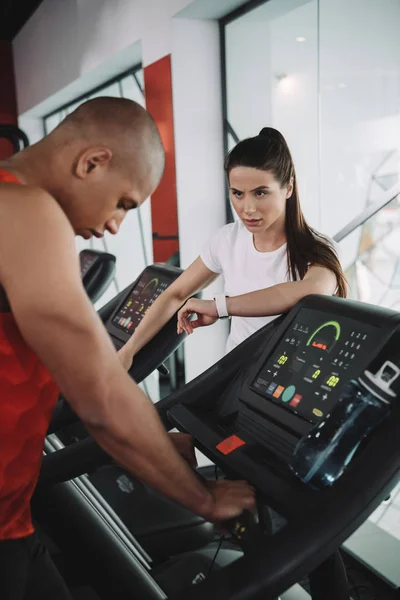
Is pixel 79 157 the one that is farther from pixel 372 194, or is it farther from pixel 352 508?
pixel 372 194

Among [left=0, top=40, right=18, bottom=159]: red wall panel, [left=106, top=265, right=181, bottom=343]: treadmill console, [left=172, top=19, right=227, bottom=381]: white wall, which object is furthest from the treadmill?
[left=0, top=40, right=18, bottom=159]: red wall panel

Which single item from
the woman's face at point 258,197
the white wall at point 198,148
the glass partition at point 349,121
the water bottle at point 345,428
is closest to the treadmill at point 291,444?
the water bottle at point 345,428

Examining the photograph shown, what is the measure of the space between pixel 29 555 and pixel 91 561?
0.26 meters

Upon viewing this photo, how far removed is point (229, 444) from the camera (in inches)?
46.5

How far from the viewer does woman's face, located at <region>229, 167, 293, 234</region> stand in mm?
1893

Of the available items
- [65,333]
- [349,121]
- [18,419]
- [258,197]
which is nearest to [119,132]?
[65,333]

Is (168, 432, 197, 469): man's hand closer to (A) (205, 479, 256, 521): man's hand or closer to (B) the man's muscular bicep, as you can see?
(A) (205, 479, 256, 521): man's hand

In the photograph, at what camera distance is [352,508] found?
3.02ft

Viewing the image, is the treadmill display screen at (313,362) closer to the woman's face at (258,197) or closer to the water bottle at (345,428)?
the water bottle at (345,428)

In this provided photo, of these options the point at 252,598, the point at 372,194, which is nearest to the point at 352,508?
the point at 252,598

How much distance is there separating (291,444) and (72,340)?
49 centimetres

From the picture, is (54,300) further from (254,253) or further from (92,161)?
(254,253)

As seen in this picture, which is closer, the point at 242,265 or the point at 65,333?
the point at 65,333

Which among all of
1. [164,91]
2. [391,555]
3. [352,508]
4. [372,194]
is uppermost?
[164,91]
